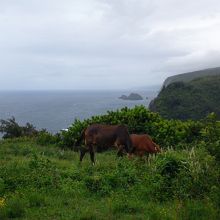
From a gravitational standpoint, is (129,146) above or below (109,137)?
below

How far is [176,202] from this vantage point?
8.48 m

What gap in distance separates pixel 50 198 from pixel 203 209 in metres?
3.19

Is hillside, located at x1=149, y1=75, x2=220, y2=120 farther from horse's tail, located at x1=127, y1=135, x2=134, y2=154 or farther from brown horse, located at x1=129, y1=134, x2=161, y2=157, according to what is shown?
horse's tail, located at x1=127, y1=135, x2=134, y2=154

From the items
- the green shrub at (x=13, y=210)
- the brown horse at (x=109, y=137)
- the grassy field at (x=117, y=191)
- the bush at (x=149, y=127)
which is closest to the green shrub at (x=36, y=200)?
the grassy field at (x=117, y=191)

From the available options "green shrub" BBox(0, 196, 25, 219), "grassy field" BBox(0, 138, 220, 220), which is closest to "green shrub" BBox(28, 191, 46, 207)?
"grassy field" BBox(0, 138, 220, 220)

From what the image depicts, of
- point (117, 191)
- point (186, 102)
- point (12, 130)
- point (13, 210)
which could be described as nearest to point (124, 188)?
point (117, 191)

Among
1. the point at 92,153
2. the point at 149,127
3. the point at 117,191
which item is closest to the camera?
the point at 117,191

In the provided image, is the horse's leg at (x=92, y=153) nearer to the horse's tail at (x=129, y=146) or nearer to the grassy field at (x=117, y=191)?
the horse's tail at (x=129, y=146)

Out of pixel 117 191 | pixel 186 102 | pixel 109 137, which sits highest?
pixel 109 137

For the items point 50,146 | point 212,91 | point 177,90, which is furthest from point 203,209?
point 212,91

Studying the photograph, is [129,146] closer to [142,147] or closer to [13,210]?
[142,147]

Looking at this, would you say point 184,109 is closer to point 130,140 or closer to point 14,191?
point 130,140

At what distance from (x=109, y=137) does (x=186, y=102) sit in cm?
5664

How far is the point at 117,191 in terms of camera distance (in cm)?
989
